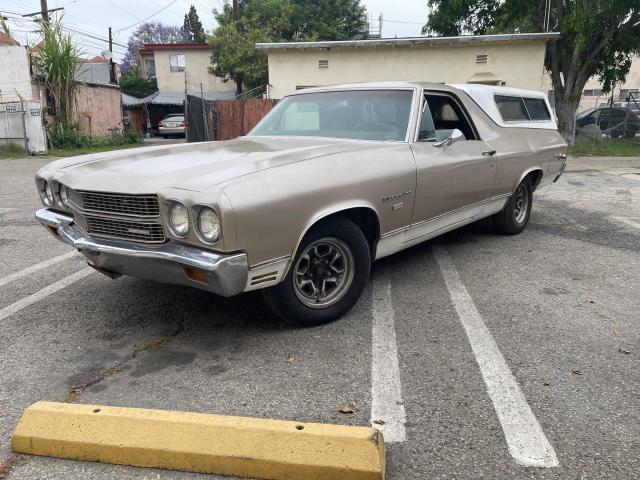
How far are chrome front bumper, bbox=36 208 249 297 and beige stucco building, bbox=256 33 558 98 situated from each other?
15.0 meters

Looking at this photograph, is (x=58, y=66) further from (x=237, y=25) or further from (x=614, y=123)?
(x=614, y=123)

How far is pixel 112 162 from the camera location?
356 cm

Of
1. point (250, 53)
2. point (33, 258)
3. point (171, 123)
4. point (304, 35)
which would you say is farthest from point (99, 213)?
point (304, 35)

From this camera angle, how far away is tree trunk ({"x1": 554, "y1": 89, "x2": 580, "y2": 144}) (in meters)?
17.6

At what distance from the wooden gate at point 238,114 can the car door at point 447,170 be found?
1172 cm

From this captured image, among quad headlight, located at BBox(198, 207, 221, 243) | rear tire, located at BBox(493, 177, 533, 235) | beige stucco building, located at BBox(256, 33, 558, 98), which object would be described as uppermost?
beige stucco building, located at BBox(256, 33, 558, 98)

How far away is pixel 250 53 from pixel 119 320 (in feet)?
99.4

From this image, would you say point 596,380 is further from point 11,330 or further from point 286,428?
point 11,330

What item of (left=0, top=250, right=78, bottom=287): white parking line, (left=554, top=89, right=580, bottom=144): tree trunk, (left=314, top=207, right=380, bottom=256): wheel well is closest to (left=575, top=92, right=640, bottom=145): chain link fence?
(left=554, top=89, right=580, bottom=144): tree trunk

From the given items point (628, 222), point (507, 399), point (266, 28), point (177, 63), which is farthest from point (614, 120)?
point (177, 63)

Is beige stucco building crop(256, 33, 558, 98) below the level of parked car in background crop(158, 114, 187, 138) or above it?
above

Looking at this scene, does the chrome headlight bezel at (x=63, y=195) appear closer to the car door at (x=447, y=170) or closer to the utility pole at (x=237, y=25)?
the car door at (x=447, y=170)

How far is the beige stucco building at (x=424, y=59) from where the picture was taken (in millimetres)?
16844

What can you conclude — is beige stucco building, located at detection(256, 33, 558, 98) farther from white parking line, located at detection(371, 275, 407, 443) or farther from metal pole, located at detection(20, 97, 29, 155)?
white parking line, located at detection(371, 275, 407, 443)
